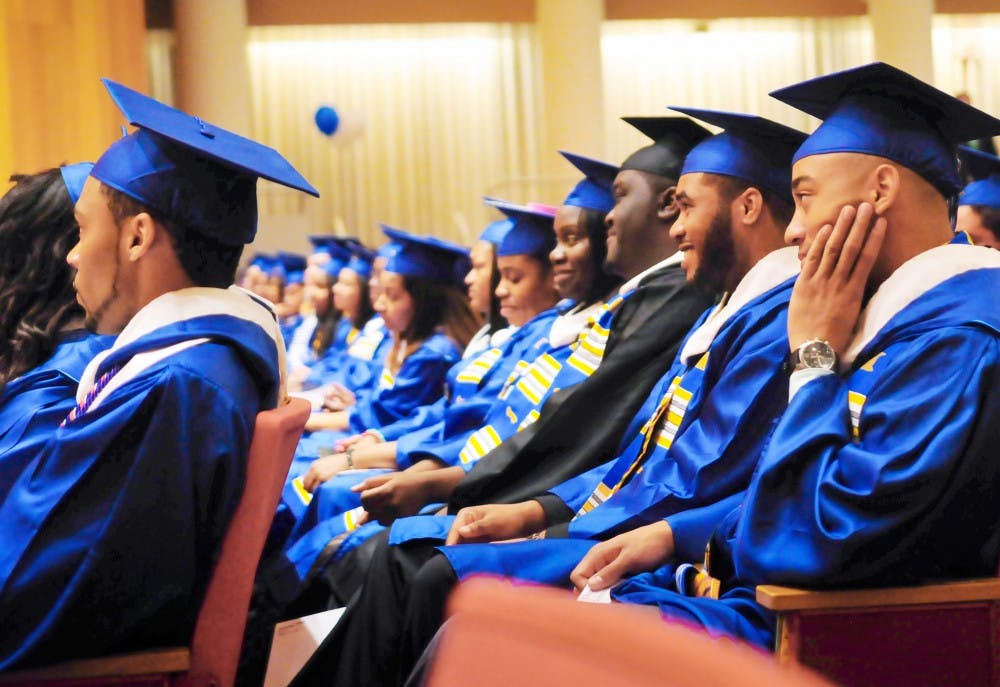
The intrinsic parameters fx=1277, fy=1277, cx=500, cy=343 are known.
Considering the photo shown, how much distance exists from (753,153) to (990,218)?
4.16 ft

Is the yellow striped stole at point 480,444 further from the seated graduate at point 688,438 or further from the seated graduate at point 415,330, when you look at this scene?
the seated graduate at point 415,330

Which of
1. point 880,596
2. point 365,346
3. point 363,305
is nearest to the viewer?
point 880,596

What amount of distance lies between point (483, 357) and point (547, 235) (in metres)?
0.55

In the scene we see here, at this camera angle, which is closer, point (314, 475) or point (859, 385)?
point (859, 385)

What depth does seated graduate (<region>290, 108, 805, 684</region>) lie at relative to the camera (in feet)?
8.84

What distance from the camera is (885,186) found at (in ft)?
7.82

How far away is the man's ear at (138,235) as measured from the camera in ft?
8.18

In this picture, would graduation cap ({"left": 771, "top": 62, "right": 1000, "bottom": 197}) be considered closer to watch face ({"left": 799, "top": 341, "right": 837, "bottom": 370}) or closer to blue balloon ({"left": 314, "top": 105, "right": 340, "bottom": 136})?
watch face ({"left": 799, "top": 341, "right": 837, "bottom": 370})

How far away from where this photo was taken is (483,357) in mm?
4992

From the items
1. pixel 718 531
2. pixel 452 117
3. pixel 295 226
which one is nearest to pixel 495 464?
pixel 718 531

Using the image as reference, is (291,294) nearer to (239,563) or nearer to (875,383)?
(239,563)

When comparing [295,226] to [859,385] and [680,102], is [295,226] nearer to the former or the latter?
[680,102]

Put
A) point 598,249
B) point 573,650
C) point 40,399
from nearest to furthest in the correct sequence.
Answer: point 573,650, point 40,399, point 598,249

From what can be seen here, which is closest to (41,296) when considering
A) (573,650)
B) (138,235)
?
(138,235)
